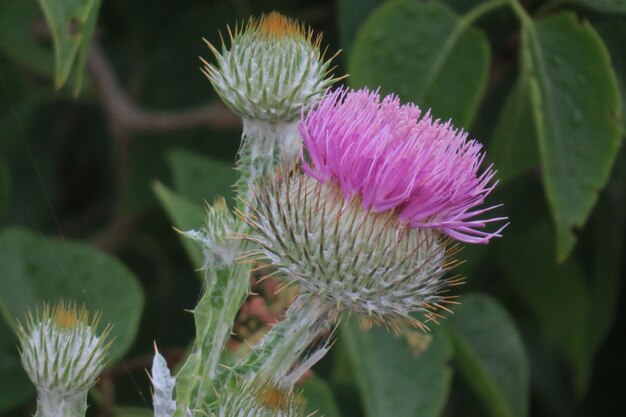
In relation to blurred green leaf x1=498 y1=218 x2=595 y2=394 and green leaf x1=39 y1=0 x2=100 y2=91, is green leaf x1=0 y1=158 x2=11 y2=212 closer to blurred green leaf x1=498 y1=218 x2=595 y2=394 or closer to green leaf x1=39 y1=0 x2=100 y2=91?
Result: green leaf x1=39 y1=0 x2=100 y2=91

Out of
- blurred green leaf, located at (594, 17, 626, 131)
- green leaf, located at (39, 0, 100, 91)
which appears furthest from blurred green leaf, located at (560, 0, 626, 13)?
green leaf, located at (39, 0, 100, 91)

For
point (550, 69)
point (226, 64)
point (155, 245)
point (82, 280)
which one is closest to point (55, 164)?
point (155, 245)

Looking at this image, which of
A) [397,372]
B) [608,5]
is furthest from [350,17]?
[397,372]

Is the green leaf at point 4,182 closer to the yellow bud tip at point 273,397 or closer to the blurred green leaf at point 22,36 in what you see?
the blurred green leaf at point 22,36

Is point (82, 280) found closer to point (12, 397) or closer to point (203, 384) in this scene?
point (12, 397)

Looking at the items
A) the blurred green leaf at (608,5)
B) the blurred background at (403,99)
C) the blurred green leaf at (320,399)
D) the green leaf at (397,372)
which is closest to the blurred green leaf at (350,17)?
the blurred background at (403,99)

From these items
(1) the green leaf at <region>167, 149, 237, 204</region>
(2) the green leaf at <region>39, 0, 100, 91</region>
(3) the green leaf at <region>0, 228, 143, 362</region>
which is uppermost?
(2) the green leaf at <region>39, 0, 100, 91</region>
